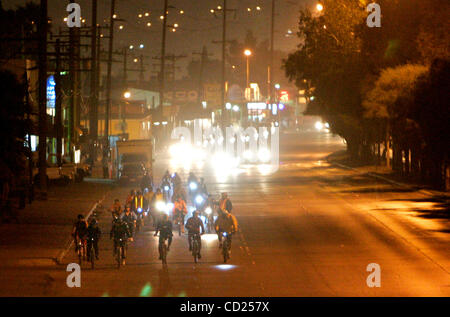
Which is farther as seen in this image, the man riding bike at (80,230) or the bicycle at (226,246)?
the bicycle at (226,246)

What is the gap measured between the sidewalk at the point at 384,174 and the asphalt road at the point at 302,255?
1.56m

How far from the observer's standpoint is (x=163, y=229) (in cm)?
2128

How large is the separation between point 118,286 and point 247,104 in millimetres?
83999

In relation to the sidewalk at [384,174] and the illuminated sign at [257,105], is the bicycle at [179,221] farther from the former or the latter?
the illuminated sign at [257,105]

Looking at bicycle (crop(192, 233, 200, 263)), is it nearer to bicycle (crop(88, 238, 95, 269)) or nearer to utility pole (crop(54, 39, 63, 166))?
bicycle (crop(88, 238, 95, 269))

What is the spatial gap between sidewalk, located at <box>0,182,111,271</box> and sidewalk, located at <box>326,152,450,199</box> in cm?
1687

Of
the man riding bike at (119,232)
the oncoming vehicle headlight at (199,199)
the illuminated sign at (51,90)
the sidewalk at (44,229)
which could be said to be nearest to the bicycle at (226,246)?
the man riding bike at (119,232)

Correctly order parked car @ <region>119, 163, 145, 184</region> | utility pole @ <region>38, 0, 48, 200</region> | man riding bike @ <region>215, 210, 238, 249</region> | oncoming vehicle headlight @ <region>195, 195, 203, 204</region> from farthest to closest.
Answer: parked car @ <region>119, 163, 145, 184</region> < utility pole @ <region>38, 0, 48, 200</region> < oncoming vehicle headlight @ <region>195, 195, 203, 204</region> < man riding bike @ <region>215, 210, 238, 249</region>

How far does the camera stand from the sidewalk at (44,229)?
2214 cm

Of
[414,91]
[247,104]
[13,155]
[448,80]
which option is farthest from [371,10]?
[247,104]

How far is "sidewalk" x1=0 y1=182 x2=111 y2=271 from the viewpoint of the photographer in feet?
72.6

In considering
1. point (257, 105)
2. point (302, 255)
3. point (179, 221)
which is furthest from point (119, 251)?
point (257, 105)

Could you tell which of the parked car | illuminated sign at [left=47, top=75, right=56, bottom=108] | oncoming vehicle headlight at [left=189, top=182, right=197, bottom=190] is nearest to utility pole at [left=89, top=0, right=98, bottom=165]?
illuminated sign at [left=47, top=75, right=56, bottom=108]

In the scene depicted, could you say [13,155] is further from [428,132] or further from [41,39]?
[428,132]
